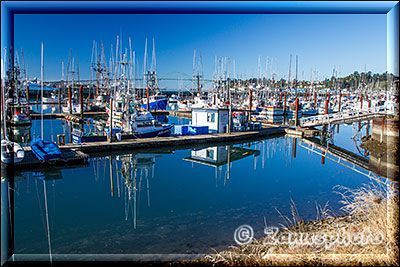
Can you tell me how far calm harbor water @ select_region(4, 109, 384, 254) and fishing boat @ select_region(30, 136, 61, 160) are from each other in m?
1.16

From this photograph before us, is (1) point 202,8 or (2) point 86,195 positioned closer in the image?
(1) point 202,8

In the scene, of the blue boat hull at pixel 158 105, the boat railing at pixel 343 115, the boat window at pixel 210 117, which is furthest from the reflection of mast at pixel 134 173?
the blue boat hull at pixel 158 105

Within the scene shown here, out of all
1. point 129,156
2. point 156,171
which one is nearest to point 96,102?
point 129,156

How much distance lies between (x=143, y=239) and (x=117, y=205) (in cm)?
306

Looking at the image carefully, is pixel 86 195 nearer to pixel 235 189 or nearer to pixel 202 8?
pixel 235 189

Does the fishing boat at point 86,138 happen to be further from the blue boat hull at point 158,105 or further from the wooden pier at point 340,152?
the blue boat hull at point 158,105

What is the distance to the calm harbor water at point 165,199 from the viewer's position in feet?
27.1

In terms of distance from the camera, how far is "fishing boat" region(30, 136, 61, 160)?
52.1 ft

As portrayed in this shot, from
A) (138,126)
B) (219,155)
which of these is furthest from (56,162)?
(219,155)

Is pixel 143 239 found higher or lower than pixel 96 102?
lower

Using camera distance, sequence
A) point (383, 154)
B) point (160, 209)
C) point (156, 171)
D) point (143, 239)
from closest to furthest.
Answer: point (143, 239) < point (160, 209) < point (156, 171) < point (383, 154)

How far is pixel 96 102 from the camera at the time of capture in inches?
2023

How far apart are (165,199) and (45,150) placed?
8.18m

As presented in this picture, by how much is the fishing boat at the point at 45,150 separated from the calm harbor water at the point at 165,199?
1.16 meters
